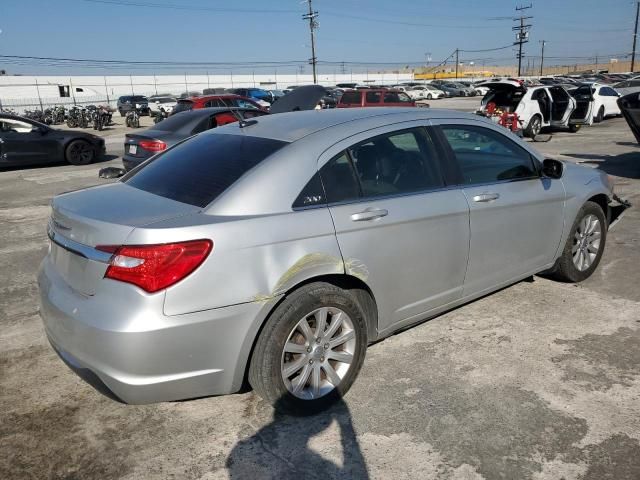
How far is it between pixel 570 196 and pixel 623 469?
2.44m

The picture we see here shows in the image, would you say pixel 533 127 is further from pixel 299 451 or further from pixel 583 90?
pixel 299 451

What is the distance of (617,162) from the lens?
11.9m

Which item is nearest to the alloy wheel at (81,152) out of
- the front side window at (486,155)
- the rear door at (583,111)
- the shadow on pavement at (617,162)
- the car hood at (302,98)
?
the car hood at (302,98)

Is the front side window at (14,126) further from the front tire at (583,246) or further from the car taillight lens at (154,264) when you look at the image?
the front tire at (583,246)

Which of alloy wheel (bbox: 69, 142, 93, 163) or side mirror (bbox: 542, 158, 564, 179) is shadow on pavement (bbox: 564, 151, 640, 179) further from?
alloy wheel (bbox: 69, 142, 93, 163)

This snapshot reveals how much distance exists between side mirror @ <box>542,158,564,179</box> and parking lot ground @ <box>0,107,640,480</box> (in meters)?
1.07

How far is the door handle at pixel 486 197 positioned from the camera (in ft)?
11.9

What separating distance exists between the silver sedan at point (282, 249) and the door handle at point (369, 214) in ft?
0.04

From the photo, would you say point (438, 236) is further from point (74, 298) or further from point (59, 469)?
point (59, 469)

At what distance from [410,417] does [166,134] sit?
7.36 metres

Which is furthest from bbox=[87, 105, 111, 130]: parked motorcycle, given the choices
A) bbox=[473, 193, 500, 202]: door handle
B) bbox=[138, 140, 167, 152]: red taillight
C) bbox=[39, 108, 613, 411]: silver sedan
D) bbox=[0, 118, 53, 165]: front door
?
bbox=[473, 193, 500, 202]: door handle

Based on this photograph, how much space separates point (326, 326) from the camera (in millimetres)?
2979

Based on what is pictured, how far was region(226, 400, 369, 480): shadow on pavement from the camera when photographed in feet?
8.37

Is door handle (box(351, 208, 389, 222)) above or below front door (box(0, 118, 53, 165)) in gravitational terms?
above
